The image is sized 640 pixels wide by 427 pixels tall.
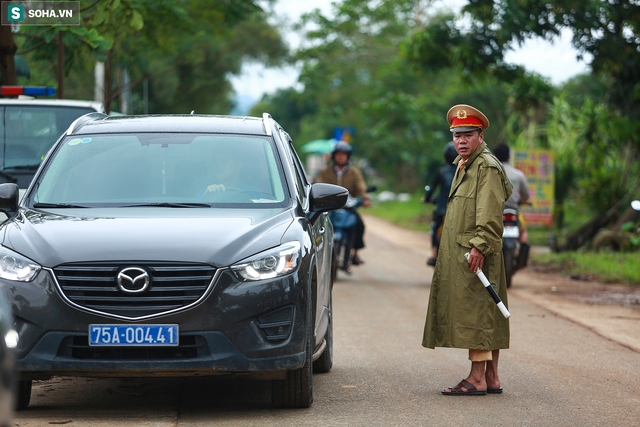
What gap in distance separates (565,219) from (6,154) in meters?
19.0

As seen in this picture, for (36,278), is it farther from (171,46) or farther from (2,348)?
(171,46)

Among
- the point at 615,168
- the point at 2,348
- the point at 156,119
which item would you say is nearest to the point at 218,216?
the point at 156,119

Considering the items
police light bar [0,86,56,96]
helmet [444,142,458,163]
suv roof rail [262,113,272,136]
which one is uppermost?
police light bar [0,86,56,96]

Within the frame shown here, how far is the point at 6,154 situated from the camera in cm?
1088

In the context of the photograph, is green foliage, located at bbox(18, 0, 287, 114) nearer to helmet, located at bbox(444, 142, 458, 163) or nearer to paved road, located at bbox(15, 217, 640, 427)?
helmet, located at bbox(444, 142, 458, 163)

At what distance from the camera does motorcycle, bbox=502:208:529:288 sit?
13.8 meters

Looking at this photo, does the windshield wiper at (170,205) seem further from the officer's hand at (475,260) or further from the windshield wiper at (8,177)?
the windshield wiper at (8,177)

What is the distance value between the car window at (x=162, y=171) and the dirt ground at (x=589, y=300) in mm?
4152

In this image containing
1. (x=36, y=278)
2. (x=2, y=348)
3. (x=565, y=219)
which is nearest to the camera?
(x=2, y=348)

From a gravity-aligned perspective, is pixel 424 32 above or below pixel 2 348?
above

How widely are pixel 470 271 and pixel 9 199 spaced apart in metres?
2.89

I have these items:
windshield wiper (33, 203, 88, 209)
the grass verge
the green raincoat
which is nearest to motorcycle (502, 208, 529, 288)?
the grass verge

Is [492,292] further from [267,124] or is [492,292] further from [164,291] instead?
[164,291]

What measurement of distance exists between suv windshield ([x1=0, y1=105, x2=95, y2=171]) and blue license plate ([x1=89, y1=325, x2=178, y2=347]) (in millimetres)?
5466
